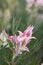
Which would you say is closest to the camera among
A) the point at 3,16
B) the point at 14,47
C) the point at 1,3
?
the point at 14,47

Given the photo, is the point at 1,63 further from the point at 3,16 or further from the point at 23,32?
the point at 3,16

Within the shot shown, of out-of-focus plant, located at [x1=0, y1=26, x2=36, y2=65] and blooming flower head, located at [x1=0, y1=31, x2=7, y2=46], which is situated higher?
blooming flower head, located at [x1=0, y1=31, x2=7, y2=46]

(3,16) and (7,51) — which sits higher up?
(3,16)

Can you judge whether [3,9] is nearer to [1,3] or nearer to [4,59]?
[1,3]

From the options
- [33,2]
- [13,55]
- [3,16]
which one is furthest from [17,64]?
[3,16]

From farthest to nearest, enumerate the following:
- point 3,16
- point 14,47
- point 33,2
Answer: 1. point 3,16
2. point 33,2
3. point 14,47

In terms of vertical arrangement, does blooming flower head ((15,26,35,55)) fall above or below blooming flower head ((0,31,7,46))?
below

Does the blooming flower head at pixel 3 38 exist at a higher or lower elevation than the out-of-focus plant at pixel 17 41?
higher

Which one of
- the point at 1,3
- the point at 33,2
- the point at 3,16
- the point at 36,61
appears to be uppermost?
the point at 1,3

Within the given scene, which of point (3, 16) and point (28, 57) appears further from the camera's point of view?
point (3, 16)

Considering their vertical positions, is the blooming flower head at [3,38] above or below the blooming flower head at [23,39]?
above
